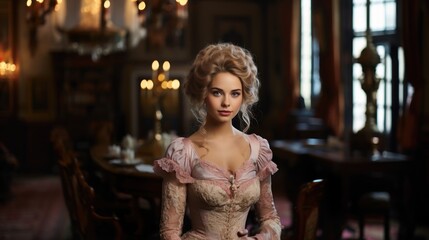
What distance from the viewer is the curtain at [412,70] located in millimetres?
7383

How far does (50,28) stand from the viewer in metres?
12.8

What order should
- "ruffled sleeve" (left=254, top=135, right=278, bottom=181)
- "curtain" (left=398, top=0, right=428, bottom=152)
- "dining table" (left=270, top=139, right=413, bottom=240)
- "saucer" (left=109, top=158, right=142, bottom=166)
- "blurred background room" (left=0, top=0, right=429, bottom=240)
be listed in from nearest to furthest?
"ruffled sleeve" (left=254, top=135, right=278, bottom=181) → "saucer" (left=109, top=158, right=142, bottom=166) → "blurred background room" (left=0, top=0, right=429, bottom=240) → "dining table" (left=270, top=139, right=413, bottom=240) → "curtain" (left=398, top=0, right=428, bottom=152)

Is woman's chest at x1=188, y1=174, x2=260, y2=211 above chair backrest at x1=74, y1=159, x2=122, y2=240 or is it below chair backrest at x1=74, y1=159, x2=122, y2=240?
above

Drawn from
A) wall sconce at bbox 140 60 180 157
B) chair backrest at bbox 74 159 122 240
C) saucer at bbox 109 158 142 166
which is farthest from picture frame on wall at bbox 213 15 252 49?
chair backrest at bbox 74 159 122 240

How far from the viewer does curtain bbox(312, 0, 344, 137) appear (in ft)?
31.0

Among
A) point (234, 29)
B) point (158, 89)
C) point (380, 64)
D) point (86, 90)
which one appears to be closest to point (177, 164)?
point (158, 89)

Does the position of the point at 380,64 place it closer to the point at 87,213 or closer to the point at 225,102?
the point at 87,213

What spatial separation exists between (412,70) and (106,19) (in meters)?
3.92

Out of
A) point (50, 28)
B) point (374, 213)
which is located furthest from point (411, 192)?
point (50, 28)

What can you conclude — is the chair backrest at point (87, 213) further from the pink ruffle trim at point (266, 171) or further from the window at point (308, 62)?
the window at point (308, 62)

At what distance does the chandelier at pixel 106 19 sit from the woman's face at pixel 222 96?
167 inches

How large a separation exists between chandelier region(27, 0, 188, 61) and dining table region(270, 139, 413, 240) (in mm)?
2130

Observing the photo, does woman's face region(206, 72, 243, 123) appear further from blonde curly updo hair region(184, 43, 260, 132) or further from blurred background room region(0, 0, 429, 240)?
blurred background room region(0, 0, 429, 240)

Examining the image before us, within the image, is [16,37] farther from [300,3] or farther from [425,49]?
[425,49]
